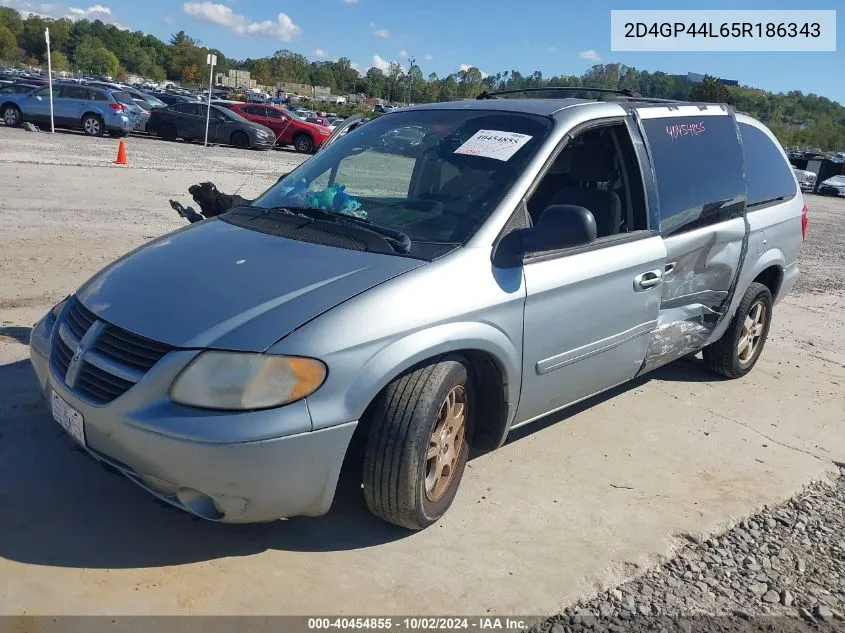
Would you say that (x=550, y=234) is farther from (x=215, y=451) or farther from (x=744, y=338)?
(x=744, y=338)

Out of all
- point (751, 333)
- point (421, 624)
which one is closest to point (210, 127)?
point (751, 333)

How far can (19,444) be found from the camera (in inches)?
151

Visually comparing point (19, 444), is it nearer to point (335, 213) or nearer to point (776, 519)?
point (335, 213)

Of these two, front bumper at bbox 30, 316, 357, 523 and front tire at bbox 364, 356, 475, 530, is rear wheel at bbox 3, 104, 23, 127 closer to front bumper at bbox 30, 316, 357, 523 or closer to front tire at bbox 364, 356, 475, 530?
front bumper at bbox 30, 316, 357, 523

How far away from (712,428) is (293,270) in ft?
10.0

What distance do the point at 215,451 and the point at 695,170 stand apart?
3442 millimetres

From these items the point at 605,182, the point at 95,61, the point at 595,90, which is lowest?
the point at 605,182

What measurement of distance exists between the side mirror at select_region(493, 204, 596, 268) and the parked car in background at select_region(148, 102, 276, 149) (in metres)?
24.9

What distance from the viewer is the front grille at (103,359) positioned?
2871mm

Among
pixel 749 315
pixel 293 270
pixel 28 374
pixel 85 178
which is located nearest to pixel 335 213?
pixel 293 270

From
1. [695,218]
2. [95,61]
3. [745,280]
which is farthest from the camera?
[95,61]

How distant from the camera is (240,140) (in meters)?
27.3

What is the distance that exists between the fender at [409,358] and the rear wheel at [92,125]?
973 inches

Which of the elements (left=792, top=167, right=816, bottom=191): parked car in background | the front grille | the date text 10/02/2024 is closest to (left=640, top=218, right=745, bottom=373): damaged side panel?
the date text 10/02/2024
